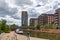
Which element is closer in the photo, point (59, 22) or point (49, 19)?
point (59, 22)

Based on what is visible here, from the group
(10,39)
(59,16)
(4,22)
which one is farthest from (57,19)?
(10,39)

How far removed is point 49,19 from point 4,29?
5632 inches

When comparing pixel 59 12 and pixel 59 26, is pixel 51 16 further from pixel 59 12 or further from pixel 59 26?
pixel 59 26

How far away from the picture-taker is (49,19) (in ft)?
642

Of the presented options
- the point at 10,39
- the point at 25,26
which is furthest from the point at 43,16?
the point at 10,39

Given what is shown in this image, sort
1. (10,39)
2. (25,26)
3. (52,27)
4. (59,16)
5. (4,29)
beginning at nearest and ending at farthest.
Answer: (10,39)
(4,29)
(52,27)
(59,16)
(25,26)

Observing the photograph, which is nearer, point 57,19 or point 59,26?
point 59,26

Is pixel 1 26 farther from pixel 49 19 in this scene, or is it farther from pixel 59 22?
pixel 49 19

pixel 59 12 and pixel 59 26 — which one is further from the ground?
pixel 59 12

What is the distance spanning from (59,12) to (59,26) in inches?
642

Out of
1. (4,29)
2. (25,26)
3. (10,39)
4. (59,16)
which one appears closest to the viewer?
(10,39)

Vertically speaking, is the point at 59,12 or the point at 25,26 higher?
the point at 59,12

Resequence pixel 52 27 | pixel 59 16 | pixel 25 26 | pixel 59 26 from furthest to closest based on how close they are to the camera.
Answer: pixel 25 26 → pixel 59 16 → pixel 59 26 → pixel 52 27

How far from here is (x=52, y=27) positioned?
126188 mm
